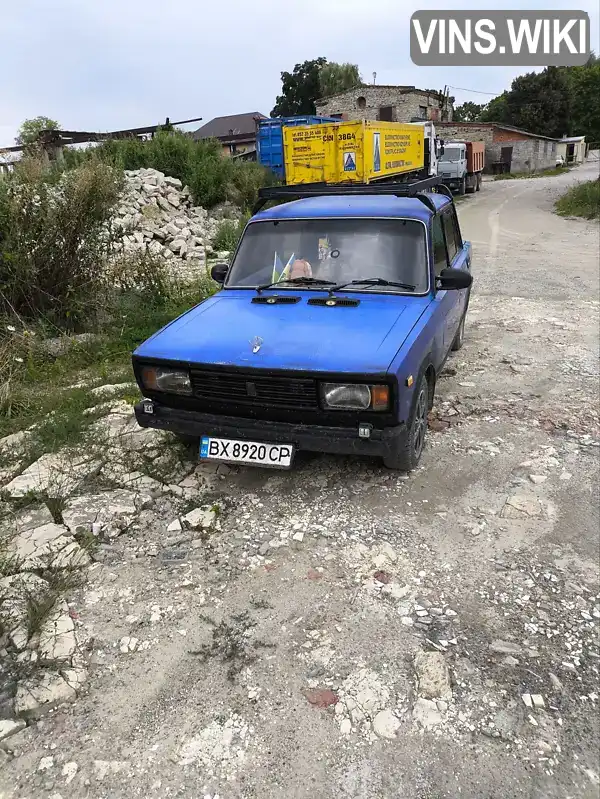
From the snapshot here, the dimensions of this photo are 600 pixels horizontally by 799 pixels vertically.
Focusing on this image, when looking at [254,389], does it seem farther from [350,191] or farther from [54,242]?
[54,242]

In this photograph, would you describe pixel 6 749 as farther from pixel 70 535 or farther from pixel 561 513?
pixel 561 513

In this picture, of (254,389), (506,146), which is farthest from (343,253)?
(506,146)

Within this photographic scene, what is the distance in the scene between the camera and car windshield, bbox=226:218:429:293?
4238 millimetres

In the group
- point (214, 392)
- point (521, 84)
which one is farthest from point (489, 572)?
point (521, 84)

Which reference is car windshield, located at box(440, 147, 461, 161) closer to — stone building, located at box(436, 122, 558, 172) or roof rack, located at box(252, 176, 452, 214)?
stone building, located at box(436, 122, 558, 172)

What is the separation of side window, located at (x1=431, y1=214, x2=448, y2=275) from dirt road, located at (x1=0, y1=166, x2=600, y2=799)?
4.50ft

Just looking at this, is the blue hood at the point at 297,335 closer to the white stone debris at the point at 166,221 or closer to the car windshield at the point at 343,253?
the car windshield at the point at 343,253

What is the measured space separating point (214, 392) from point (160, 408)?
490mm

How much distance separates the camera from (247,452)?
359 centimetres

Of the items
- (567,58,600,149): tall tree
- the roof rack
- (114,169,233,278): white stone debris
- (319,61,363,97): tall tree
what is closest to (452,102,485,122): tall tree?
(567,58,600,149): tall tree

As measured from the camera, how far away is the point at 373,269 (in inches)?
167

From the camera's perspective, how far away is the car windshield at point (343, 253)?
4.24 m

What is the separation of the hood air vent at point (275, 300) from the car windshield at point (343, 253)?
0.65 feet

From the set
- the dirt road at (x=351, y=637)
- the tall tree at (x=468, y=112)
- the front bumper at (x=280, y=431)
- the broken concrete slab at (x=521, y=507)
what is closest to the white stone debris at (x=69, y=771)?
the dirt road at (x=351, y=637)
